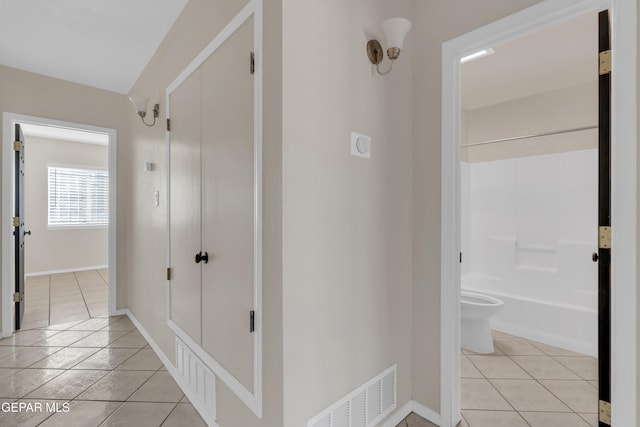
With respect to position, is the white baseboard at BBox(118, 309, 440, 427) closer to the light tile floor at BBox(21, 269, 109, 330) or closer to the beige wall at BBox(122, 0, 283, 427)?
the beige wall at BBox(122, 0, 283, 427)

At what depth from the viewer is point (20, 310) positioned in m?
3.07

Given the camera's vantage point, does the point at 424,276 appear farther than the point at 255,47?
Yes

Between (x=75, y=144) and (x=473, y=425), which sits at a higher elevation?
(x=75, y=144)

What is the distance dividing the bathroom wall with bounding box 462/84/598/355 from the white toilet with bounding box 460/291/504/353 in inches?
25.4

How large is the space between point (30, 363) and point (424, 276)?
3.15 m

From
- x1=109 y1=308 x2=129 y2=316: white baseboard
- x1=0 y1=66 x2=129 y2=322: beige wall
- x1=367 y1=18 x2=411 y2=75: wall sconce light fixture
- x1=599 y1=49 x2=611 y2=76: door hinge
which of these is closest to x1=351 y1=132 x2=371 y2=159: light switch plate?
x1=367 y1=18 x2=411 y2=75: wall sconce light fixture

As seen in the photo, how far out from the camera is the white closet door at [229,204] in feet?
4.48

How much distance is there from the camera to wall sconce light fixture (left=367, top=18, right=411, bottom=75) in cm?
141

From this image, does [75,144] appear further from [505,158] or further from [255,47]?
[505,158]

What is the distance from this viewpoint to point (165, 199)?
91.4 inches

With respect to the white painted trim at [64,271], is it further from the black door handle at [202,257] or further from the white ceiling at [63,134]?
the black door handle at [202,257]

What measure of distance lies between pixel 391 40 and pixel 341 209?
88 centimetres

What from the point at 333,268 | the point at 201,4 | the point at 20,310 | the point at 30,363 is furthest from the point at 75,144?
the point at 333,268

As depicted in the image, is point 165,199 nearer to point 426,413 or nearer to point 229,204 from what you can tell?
point 229,204
